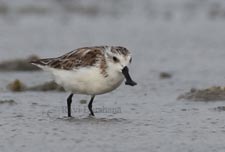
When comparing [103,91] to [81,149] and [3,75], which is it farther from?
[3,75]

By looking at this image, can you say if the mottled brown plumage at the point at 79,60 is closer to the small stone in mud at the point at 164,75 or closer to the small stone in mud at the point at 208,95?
the small stone in mud at the point at 208,95

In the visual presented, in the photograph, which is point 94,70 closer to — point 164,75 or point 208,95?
point 208,95

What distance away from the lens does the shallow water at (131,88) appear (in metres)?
7.91

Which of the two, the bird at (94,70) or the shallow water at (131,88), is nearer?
the shallow water at (131,88)

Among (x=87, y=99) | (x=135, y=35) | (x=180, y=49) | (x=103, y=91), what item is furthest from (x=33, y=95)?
(x=135, y=35)

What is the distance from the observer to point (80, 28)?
2086cm

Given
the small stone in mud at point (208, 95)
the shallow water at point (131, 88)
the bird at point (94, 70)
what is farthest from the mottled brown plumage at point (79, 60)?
the small stone in mud at point (208, 95)

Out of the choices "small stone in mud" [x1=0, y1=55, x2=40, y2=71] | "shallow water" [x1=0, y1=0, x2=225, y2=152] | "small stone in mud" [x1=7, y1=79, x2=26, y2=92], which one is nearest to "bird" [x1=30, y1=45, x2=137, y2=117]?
"shallow water" [x1=0, y1=0, x2=225, y2=152]

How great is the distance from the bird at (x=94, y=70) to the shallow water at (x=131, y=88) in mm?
396

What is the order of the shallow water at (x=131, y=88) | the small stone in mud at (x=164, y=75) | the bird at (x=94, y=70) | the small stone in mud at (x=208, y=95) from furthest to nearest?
the small stone in mud at (x=164, y=75), the small stone in mud at (x=208, y=95), the bird at (x=94, y=70), the shallow water at (x=131, y=88)

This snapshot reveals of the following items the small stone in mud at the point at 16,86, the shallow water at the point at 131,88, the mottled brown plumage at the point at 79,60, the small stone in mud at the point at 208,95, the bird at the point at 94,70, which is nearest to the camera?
the shallow water at the point at 131,88

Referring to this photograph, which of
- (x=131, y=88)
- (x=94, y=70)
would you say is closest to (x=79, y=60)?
(x=94, y=70)

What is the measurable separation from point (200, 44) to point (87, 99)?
7.08m

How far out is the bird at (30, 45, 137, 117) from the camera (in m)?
8.85
